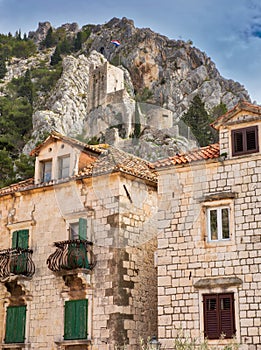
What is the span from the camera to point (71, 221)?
23.8 meters

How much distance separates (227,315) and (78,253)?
643cm

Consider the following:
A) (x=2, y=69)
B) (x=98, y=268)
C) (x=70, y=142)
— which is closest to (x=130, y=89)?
(x=2, y=69)

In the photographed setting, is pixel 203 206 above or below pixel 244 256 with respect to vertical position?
above

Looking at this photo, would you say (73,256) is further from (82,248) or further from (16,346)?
(16,346)

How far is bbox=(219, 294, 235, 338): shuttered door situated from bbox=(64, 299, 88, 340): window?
19.1 feet

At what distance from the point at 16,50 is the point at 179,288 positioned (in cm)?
13892

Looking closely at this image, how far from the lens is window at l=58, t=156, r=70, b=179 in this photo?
25159 millimetres

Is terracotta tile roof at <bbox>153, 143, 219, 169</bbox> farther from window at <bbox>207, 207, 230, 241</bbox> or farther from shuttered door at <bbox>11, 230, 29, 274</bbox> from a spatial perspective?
shuttered door at <bbox>11, 230, 29, 274</bbox>

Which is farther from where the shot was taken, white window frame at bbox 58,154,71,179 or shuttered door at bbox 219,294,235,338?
white window frame at bbox 58,154,71,179

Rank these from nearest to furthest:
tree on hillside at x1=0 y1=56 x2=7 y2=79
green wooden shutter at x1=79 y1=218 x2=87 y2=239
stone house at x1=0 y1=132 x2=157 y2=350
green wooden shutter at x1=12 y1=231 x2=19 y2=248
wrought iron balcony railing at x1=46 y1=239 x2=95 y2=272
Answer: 1. stone house at x1=0 y1=132 x2=157 y2=350
2. wrought iron balcony railing at x1=46 y1=239 x2=95 y2=272
3. green wooden shutter at x1=79 y1=218 x2=87 y2=239
4. green wooden shutter at x1=12 y1=231 x2=19 y2=248
5. tree on hillside at x1=0 y1=56 x2=7 y2=79

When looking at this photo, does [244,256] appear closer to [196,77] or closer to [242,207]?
[242,207]

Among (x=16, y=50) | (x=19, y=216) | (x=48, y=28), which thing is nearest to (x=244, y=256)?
(x=19, y=216)

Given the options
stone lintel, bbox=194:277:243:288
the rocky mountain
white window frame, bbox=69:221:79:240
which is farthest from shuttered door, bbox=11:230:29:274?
the rocky mountain

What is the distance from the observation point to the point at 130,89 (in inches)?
4126
